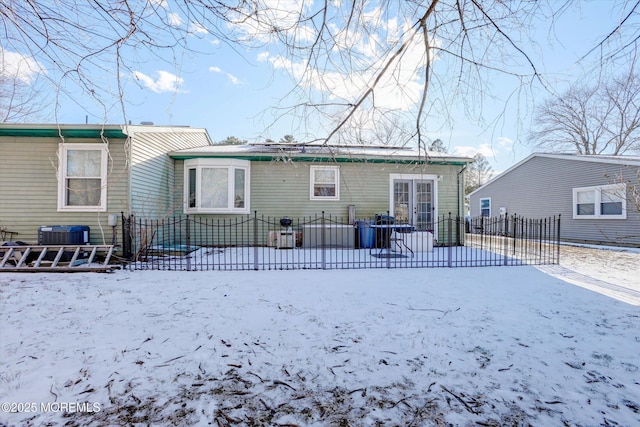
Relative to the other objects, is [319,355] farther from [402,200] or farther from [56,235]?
[402,200]

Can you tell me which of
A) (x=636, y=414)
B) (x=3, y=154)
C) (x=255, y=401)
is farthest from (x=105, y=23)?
(x=3, y=154)

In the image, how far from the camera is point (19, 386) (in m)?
2.13

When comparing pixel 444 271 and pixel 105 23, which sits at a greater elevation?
pixel 105 23

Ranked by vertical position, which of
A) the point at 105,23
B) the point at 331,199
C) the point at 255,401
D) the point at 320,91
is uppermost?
the point at 105,23

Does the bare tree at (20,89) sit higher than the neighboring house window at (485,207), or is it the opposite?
the bare tree at (20,89)

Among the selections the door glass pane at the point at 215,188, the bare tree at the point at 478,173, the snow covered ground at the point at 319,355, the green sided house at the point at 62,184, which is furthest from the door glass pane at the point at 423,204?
the bare tree at the point at 478,173

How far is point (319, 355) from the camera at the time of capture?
264 cm

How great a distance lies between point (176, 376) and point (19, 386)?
1.06m

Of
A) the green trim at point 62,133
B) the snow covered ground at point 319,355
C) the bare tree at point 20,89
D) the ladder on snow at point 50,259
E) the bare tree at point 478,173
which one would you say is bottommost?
the snow covered ground at point 319,355

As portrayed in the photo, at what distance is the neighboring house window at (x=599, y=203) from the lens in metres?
10.8

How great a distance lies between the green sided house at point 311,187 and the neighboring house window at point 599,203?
570 cm

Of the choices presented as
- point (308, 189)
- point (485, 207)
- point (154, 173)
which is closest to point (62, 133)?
point (154, 173)

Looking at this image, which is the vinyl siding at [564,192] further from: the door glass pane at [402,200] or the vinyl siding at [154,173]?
the vinyl siding at [154,173]

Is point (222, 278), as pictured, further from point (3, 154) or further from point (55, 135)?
point (3, 154)
